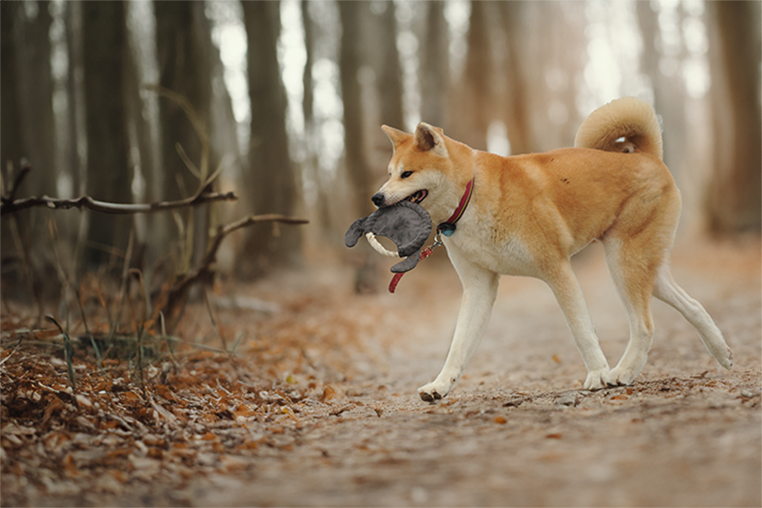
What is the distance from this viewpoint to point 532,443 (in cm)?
246

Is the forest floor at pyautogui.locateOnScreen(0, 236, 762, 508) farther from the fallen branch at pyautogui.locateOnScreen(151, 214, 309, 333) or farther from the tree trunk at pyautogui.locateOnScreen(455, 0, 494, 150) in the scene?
the tree trunk at pyautogui.locateOnScreen(455, 0, 494, 150)

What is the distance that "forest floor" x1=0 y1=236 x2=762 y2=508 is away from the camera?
79.0 inches

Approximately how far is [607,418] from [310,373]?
3075mm

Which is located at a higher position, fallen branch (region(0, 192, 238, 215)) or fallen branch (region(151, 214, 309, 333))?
fallen branch (region(0, 192, 238, 215))

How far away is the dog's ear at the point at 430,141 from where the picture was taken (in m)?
3.51

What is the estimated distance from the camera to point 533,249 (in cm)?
349

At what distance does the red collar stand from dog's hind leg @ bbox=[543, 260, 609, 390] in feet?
2.25

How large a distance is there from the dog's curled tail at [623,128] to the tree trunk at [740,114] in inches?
454

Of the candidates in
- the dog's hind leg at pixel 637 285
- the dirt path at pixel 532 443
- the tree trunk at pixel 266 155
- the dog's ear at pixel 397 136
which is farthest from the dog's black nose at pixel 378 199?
the tree trunk at pixel 266 155

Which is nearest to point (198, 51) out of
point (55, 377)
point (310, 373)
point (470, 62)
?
point (310, 373)

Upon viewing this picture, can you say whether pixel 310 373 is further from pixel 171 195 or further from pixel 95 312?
pixel 171 195

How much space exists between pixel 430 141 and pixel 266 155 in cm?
804

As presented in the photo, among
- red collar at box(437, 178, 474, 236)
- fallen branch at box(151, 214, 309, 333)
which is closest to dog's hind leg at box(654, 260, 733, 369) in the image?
red collar at box(437, 178, 474, 236)

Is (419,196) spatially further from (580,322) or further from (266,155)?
(266,155)
